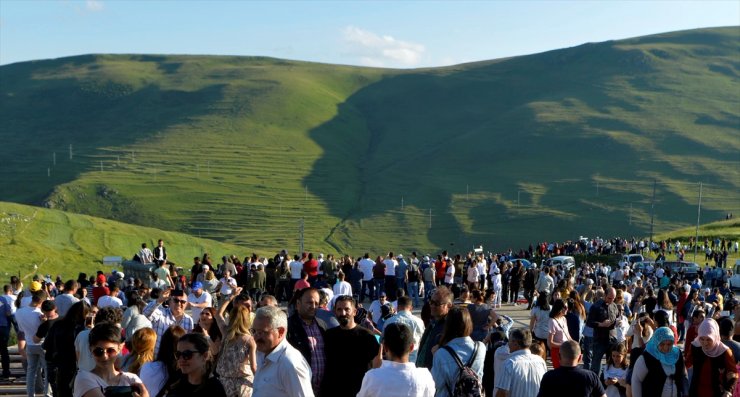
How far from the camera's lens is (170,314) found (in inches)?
424

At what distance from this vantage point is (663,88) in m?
180

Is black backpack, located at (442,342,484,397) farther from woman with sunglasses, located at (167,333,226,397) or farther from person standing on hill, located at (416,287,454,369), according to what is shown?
woman with sunglasses, located at (167,333,226,397)

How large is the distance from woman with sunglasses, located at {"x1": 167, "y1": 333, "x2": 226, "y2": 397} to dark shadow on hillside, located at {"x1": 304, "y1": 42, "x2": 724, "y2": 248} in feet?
350

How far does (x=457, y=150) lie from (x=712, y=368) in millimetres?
147641

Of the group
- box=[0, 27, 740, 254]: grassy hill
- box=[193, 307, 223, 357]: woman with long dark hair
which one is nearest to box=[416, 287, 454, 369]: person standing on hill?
box=[193, 307, 223, 357]: woman with long dark hair

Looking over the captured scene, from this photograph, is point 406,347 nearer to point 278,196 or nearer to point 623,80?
point 278,196

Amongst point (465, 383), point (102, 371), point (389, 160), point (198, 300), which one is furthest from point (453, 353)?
point (389, 160)

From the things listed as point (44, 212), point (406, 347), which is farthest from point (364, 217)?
point (406, 347)

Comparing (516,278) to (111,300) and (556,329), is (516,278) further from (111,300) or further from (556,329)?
(111,300)

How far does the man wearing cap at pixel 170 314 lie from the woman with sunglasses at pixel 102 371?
10.3 feet

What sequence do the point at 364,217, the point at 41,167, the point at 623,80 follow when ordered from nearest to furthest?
the point at 364,217, the point at 41,167, the point at 623,80

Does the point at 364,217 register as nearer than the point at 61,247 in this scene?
No

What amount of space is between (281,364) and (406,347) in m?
0.87

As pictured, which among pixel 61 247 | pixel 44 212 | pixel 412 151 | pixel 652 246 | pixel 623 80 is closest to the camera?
pixel 61 247
